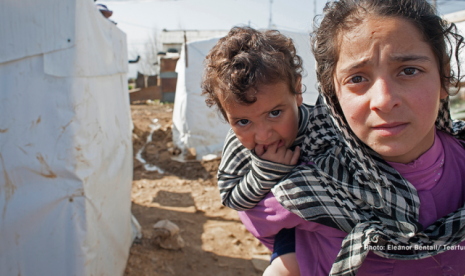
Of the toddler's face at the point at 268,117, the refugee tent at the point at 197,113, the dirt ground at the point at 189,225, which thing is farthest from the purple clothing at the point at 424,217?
the refugee tent at the point at 197,113

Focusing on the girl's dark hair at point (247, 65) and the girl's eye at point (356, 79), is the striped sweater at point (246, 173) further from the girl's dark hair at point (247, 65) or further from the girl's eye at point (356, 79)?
the girl's eye at point (356, 79)

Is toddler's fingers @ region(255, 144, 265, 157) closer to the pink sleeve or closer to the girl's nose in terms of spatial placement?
the pink sleeve

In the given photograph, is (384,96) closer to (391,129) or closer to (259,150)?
(391,129)

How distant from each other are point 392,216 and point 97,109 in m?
1.94

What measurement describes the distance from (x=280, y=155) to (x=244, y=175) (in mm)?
238

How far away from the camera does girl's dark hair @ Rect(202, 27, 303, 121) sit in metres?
1.28

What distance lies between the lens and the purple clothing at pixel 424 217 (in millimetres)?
1048

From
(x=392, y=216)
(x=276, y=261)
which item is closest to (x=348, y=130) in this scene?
(x=392, y=216)

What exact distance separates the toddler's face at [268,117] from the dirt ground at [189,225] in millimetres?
2086

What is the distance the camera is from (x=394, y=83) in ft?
2.94

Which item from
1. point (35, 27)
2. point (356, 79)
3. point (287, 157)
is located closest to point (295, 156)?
point (287, 157)

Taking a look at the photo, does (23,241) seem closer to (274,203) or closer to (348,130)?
(274,203)

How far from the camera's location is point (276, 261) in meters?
1.33

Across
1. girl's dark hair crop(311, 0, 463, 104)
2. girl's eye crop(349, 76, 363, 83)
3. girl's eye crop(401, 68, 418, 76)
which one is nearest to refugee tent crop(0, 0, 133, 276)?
girl's dark hair crop(311, 0, 463, 104)
